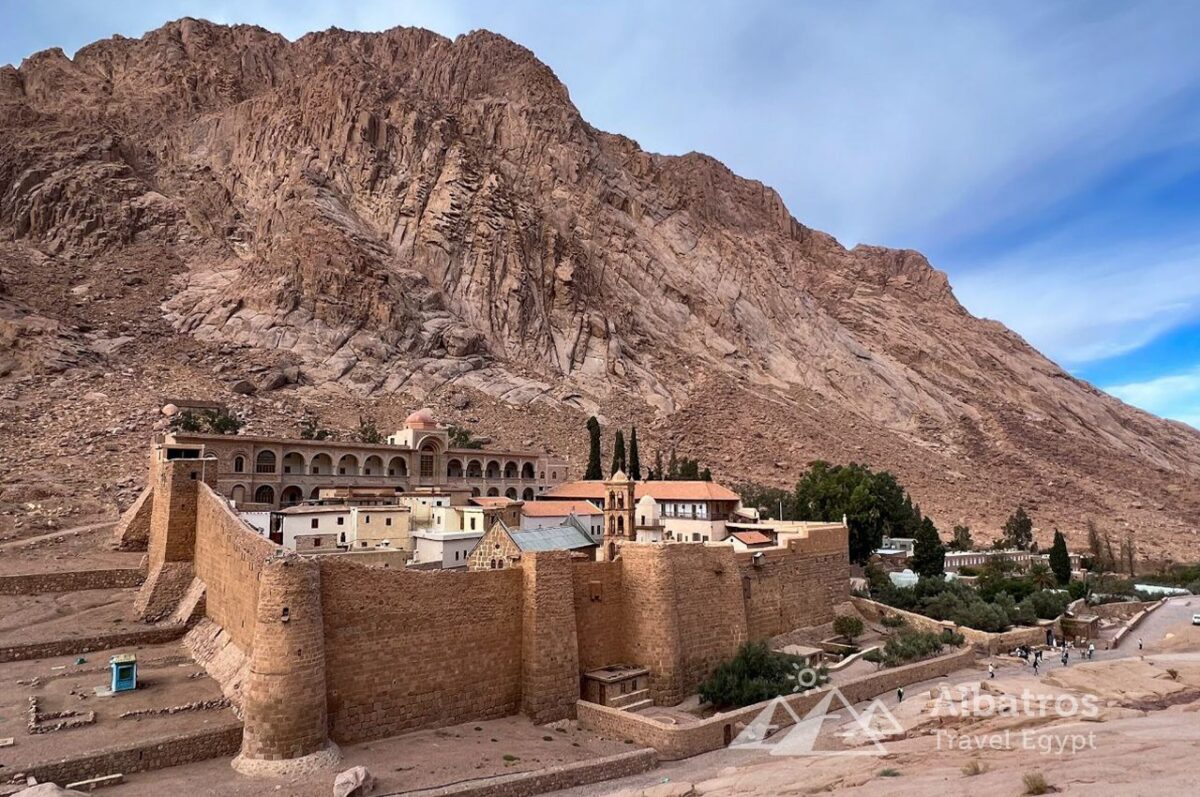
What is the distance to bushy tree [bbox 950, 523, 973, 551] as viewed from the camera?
49.2 metres

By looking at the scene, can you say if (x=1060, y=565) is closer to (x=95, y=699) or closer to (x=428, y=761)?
(x=428, y=761)

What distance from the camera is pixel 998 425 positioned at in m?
85.8

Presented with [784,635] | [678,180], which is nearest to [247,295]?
[784,635]

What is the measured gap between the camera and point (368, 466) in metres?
39.1

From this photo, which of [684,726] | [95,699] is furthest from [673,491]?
[95,699]

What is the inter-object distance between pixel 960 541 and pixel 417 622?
44.9m

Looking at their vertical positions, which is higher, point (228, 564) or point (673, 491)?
point (673, 491)

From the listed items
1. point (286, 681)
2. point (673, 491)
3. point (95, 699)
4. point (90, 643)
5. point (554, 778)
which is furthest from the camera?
point (673, 491)

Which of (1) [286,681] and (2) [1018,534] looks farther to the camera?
(2) [1018,534]

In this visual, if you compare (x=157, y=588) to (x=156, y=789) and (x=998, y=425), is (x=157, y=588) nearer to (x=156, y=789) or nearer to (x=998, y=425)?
(x=156, y=789)

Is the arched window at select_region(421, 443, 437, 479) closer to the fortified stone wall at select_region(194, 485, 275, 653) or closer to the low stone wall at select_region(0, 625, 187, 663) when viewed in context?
the fortified stone wall at select_region(194, 485, 275, 653)

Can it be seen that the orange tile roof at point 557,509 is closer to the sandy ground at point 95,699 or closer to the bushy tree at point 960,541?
the sandy ground at point 95,699

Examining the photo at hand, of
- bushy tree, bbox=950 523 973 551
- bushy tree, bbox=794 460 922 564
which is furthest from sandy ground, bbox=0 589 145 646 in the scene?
bushy tree, bbox=950 523 973 551

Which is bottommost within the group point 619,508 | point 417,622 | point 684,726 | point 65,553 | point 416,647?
point 684,726
